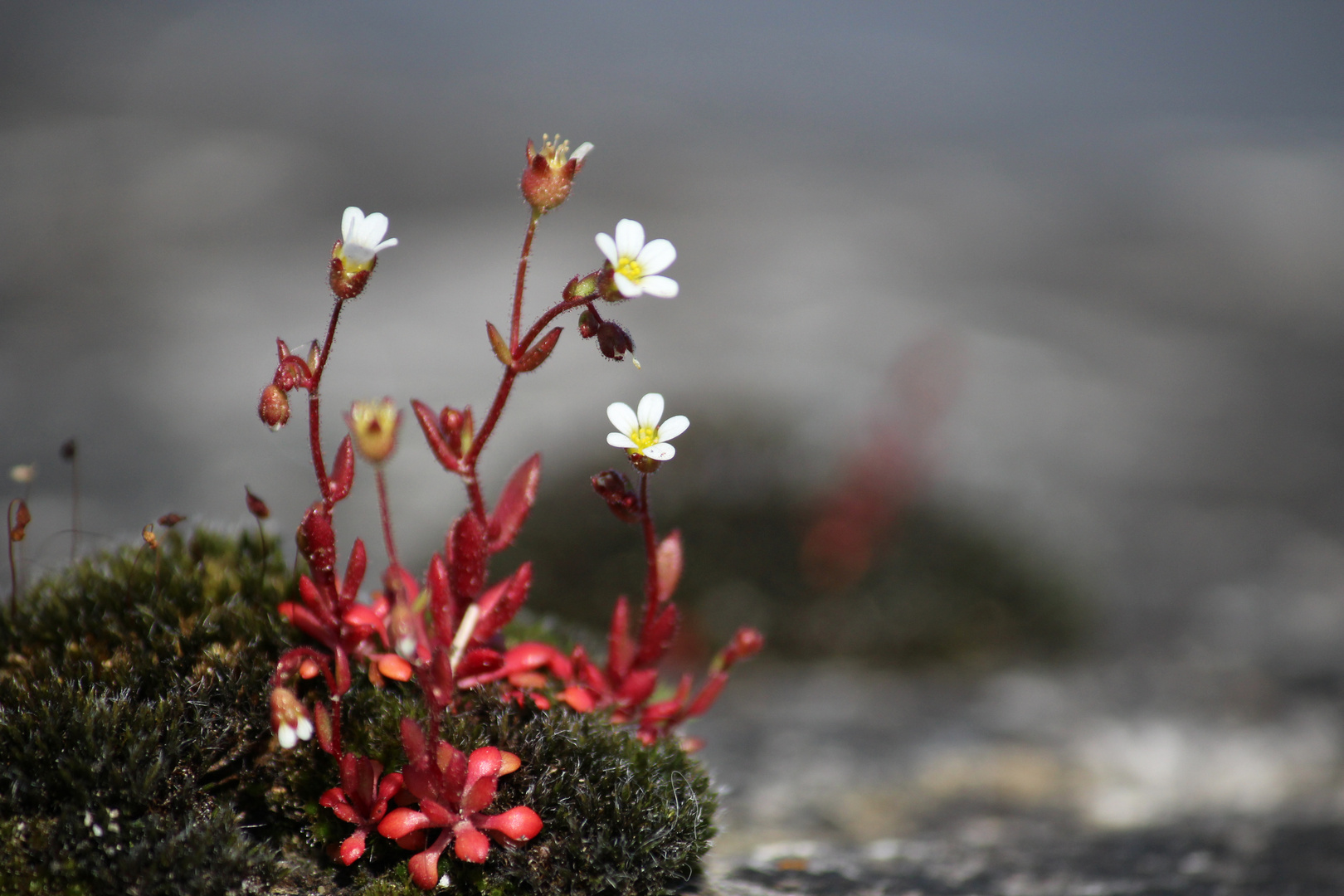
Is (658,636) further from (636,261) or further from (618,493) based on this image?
(636,261)

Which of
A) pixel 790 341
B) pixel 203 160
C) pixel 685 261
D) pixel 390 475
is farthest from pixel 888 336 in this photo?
pixel 203 160

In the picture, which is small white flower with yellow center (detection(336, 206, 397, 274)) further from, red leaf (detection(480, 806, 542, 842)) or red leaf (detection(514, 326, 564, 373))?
red leaf (detection(480, 806, 542, 842))

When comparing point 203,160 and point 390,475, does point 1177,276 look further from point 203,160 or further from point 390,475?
point 203,160

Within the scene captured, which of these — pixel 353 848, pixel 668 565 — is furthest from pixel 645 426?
pixel 353 848

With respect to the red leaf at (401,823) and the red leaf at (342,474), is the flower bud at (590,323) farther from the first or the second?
the red leaf at (401,823)

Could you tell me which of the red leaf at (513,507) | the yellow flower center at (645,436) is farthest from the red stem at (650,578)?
the red leaf at (513,507)

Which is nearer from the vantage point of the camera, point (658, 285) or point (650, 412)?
point (658, 285)
